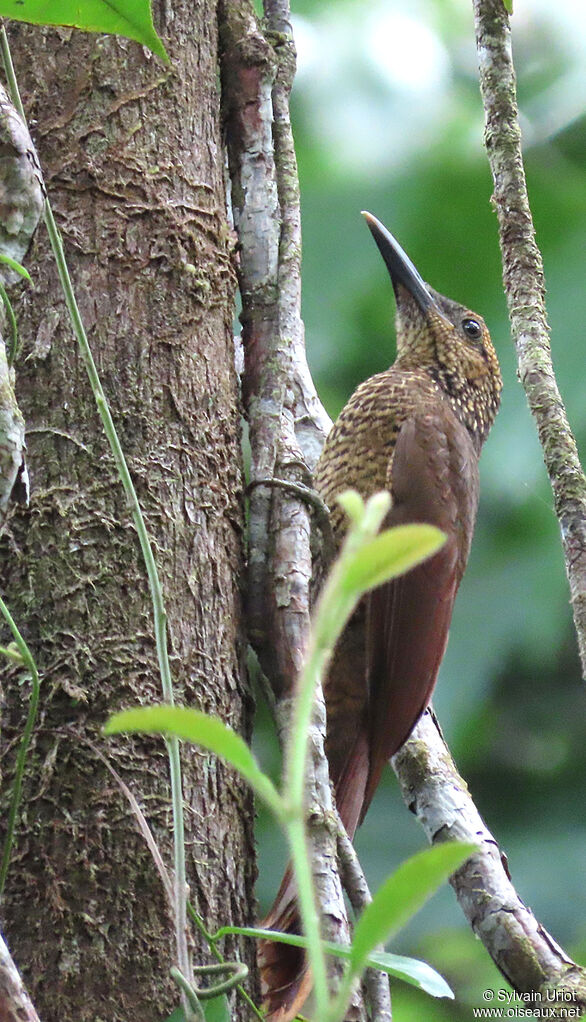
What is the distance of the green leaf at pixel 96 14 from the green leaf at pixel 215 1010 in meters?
1.05

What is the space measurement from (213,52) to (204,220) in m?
0.38

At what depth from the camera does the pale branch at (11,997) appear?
0.96 metres

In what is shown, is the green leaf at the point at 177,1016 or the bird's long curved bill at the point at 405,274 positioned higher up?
the bird's long curved bill at the point at 405,274

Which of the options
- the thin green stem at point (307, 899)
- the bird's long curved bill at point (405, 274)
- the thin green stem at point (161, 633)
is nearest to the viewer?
the thin green stem at point (307, 899)

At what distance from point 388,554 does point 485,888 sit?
1625 mm

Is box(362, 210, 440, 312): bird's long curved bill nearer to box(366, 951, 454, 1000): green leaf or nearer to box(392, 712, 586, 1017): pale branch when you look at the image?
box(392, 712, 586, 1017): pale branch

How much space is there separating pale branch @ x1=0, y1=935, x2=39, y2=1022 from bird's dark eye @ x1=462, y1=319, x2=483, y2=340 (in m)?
2.64

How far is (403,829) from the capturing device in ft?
14.6

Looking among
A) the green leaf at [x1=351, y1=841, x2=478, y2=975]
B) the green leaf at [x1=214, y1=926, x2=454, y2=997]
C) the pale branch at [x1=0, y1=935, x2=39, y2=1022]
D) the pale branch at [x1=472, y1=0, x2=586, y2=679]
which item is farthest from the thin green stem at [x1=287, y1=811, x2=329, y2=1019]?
the pale branch at [x1=472, y1=0, x2=586, y2=679]

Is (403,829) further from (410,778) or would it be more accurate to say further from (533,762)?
(410,778)

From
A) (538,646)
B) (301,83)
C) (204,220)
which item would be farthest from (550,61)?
(204,220)

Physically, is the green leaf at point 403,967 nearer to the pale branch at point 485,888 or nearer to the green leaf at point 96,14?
the pale branch at point 485,888

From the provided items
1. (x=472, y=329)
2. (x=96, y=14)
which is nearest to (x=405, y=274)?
(x=472, y=329)

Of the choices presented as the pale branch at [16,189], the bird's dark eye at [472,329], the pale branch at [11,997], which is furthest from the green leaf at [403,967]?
the bird's dark eye at [472,329]
